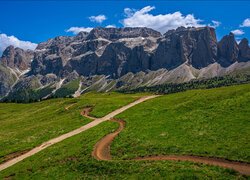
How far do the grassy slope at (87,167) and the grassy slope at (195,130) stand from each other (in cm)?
379

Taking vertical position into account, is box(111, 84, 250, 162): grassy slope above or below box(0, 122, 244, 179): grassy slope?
above

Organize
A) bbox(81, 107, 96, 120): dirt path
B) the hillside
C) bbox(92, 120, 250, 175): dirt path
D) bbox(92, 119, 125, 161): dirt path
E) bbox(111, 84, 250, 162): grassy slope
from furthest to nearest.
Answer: bbox(81, 107, 96, 120): dirt path, bbox(92, 119, 125, 161): dirt path, bbox(111, 84, 250, 162): grassy slope, the hillside, bbox(92, 120, 250, 175): dirt path

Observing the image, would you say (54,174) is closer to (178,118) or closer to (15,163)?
(15,163)

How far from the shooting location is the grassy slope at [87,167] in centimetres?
3266

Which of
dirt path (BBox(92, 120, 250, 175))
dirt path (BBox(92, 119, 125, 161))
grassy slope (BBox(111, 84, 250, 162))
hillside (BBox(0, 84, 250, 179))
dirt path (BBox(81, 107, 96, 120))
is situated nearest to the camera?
dirt path (BBox(92, 120, 250, 175))

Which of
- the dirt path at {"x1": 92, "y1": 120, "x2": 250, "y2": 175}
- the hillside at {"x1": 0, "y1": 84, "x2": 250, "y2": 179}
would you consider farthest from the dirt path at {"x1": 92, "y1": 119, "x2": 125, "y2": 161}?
the hillside at {"x1": 0, "y1": 84, "x2": 250, "y2": 179}

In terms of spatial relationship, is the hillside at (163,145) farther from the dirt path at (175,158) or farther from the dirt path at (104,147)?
the dirt path at (104,147)

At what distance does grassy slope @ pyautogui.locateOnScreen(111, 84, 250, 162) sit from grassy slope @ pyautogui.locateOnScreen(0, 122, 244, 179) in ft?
12.4

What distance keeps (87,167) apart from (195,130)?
17.8 m

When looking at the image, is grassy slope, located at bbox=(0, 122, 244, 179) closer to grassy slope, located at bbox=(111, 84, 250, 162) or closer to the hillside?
the hillside

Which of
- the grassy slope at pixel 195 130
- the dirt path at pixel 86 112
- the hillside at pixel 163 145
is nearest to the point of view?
the hillside at pixel 163 145

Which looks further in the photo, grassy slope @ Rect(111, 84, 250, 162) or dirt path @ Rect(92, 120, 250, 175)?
grassy slope @ Rect(111, 84, 250, 162)

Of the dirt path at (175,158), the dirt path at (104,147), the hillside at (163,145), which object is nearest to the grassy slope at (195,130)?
the hillside at (163,145)

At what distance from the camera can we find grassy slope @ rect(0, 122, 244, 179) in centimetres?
3266
